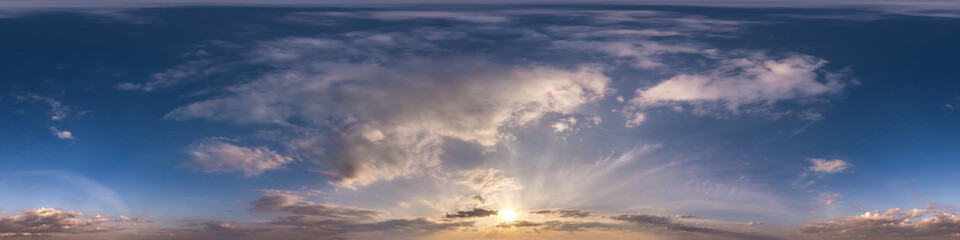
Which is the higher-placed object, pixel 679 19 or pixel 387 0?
pixel 387 0

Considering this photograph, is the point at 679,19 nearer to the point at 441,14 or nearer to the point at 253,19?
the point at 441,14

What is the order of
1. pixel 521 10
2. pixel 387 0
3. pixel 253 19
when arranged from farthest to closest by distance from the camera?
pixel 387 0 < pixel 521 10 < pixel 253 19

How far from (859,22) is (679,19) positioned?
11192mm

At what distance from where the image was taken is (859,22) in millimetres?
47656

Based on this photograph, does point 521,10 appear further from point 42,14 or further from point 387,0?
point 42,14

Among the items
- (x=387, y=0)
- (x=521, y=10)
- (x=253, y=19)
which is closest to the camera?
(x=253, y=19)

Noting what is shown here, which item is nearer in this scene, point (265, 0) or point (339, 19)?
point (339, 19)

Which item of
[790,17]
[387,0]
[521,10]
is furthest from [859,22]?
[387,0]

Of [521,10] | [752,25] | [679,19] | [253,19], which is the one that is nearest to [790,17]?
→ [752,25]

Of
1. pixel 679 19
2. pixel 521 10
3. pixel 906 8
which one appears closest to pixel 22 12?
pixel 521 10

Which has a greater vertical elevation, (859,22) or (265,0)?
(265,0)

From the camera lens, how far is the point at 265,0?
170 ft

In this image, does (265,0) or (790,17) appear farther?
(265,0)

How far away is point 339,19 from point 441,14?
6.45 meters
